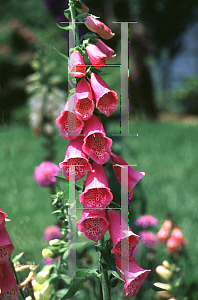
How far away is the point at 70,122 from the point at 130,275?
239 mm

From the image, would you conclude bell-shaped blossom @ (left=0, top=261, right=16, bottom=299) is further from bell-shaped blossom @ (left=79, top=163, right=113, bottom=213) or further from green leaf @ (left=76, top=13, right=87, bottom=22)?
green leaf @ (left=76, top=13, right=87, bottom=22)

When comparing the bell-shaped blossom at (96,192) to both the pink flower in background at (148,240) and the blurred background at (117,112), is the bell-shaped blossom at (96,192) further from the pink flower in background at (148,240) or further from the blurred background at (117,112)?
the pink flower in background at (148,240)

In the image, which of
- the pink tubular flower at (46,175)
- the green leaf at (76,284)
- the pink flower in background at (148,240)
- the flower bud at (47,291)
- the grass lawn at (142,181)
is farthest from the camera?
the grass lawn at (142,181)

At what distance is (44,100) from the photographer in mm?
1182

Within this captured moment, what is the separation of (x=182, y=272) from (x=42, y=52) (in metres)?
0.85

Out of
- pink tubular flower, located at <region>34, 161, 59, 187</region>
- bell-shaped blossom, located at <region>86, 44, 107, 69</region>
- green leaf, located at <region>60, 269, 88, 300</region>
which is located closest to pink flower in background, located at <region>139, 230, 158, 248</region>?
pink tubular flower, located at <region>34, 161, 59, 187</region>

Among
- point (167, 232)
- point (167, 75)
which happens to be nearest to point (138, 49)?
point (167, 75)

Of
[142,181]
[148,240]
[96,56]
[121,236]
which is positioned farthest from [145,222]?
[142,181]

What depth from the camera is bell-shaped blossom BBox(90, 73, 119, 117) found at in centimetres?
45

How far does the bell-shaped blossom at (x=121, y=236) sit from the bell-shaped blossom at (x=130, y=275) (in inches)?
0.5

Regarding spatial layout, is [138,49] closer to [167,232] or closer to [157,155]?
[157,155]

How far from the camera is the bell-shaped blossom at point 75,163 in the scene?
0.44m

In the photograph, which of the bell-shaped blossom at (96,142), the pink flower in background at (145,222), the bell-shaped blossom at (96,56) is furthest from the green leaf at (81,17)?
the pink flower in background at (145,222)

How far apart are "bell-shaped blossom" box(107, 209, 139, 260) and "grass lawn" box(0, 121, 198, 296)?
243mm
